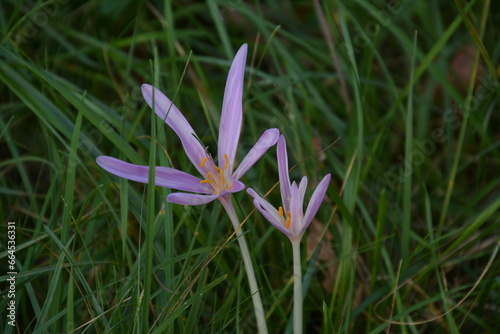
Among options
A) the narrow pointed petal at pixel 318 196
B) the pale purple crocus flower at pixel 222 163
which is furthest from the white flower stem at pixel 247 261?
the narrow pointed petal at pixel 318 196

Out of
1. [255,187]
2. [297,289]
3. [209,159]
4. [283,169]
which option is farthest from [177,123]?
[255,187]

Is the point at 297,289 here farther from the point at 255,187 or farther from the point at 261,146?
the point at 255,187

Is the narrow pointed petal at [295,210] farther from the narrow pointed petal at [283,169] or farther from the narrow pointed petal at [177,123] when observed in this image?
the narrow pointed petal at [177,123]

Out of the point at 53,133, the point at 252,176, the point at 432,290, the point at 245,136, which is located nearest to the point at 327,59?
the point at 245,136

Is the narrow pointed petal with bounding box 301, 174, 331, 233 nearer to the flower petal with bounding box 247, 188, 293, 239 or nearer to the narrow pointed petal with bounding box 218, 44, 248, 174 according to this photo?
the flower petal with bounding box 247, 188, 293, 239

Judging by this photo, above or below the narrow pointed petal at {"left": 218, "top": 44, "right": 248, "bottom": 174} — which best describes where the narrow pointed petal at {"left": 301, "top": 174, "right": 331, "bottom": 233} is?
below

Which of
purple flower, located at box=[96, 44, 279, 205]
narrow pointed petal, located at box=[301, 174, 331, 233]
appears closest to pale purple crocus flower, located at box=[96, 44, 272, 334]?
purple flower, located at box=[96, 44, 279, 205]
